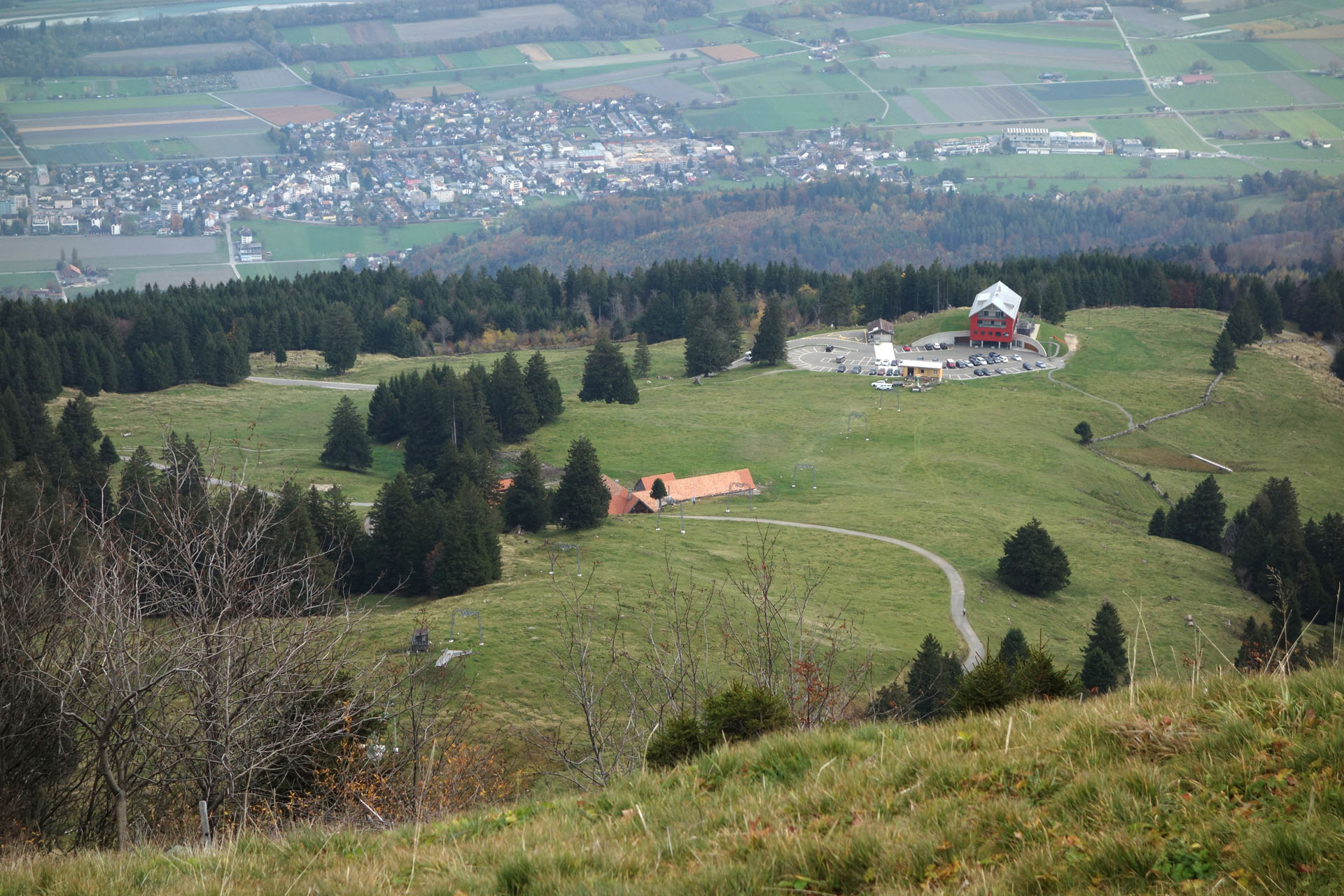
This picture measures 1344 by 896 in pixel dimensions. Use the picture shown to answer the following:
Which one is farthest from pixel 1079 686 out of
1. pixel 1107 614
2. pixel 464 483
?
pixel 464 483

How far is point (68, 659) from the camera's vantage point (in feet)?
61.6

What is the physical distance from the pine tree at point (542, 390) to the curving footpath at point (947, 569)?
2709 centimetres

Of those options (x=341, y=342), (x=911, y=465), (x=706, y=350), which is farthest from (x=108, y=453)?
(x=911, y=465)

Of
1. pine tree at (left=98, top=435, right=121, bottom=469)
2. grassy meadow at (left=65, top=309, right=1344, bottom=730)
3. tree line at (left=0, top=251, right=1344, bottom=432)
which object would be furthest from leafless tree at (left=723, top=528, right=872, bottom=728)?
tree line at (left=0, top=251, right=1344, bottom=432)

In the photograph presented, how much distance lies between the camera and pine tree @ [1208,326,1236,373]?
108 meters

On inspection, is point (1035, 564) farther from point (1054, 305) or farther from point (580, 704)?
point (1054, 305)

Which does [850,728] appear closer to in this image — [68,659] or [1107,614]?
[68,659]

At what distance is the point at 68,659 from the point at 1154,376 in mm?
108287

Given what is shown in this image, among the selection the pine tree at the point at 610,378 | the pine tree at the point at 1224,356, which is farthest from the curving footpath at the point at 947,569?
the pine tree at the point at 1224,356

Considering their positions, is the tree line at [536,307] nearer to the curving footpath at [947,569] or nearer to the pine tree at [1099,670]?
the curving footpath at [947,569]

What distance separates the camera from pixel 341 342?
117125 millimetres

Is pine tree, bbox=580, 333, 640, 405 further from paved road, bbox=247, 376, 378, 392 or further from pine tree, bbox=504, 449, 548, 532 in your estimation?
pine tree, bbox=504, 449, 548, 532

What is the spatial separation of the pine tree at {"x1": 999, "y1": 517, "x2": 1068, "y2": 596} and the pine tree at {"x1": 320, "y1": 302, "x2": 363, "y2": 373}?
82.5 meters

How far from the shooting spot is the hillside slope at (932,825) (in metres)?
6.84
